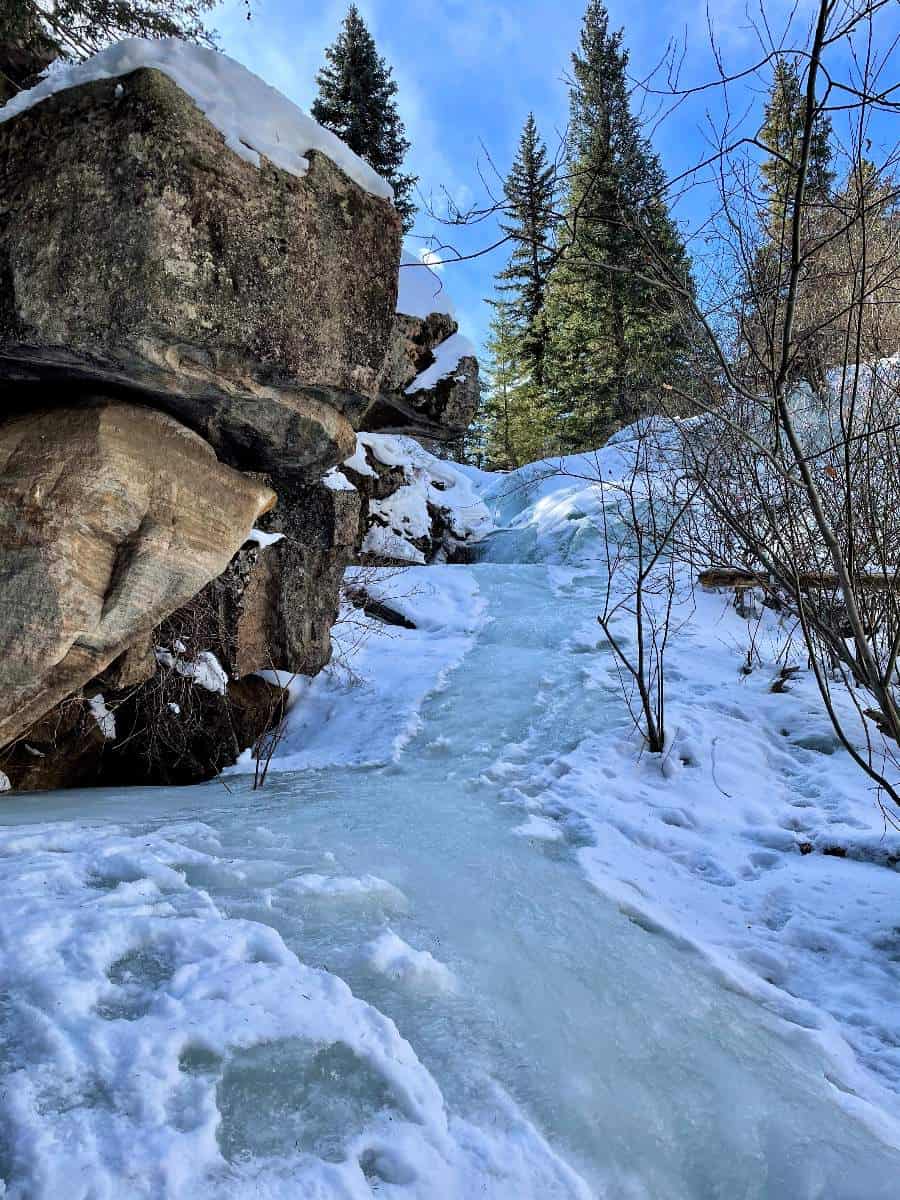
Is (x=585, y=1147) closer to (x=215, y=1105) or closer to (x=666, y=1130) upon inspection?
(x=666, y=1130)

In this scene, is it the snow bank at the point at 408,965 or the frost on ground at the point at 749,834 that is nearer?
the snow bank at the point at 408,965

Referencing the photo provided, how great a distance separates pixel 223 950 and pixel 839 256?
14.7ft

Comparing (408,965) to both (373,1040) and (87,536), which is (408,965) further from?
(87,536)

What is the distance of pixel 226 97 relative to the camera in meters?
3.29

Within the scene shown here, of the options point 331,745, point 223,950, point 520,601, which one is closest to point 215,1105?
point 223,950

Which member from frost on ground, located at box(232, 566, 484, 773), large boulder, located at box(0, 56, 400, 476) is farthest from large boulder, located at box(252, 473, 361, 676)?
large boulder, located at box(0, 56, 400, 476)

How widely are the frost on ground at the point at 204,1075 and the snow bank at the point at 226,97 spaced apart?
347cm

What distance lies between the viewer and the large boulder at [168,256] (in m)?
2.99

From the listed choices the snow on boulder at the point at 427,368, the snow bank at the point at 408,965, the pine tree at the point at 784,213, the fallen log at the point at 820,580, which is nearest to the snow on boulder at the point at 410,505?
the snow on boulder at the point at 427,368

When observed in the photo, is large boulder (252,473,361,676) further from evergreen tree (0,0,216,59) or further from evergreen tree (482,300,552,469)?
evergreen tree (482,300,552,469)

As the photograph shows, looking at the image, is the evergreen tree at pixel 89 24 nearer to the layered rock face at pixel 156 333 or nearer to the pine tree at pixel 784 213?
the layered rock face at pixel 156 333

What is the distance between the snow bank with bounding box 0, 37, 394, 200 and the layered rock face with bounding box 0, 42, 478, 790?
0.4 inches

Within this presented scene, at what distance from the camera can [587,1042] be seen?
2.12 meters

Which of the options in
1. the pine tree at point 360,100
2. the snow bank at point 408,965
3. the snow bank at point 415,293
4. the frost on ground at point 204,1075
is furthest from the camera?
the pine tree at point 360,100
